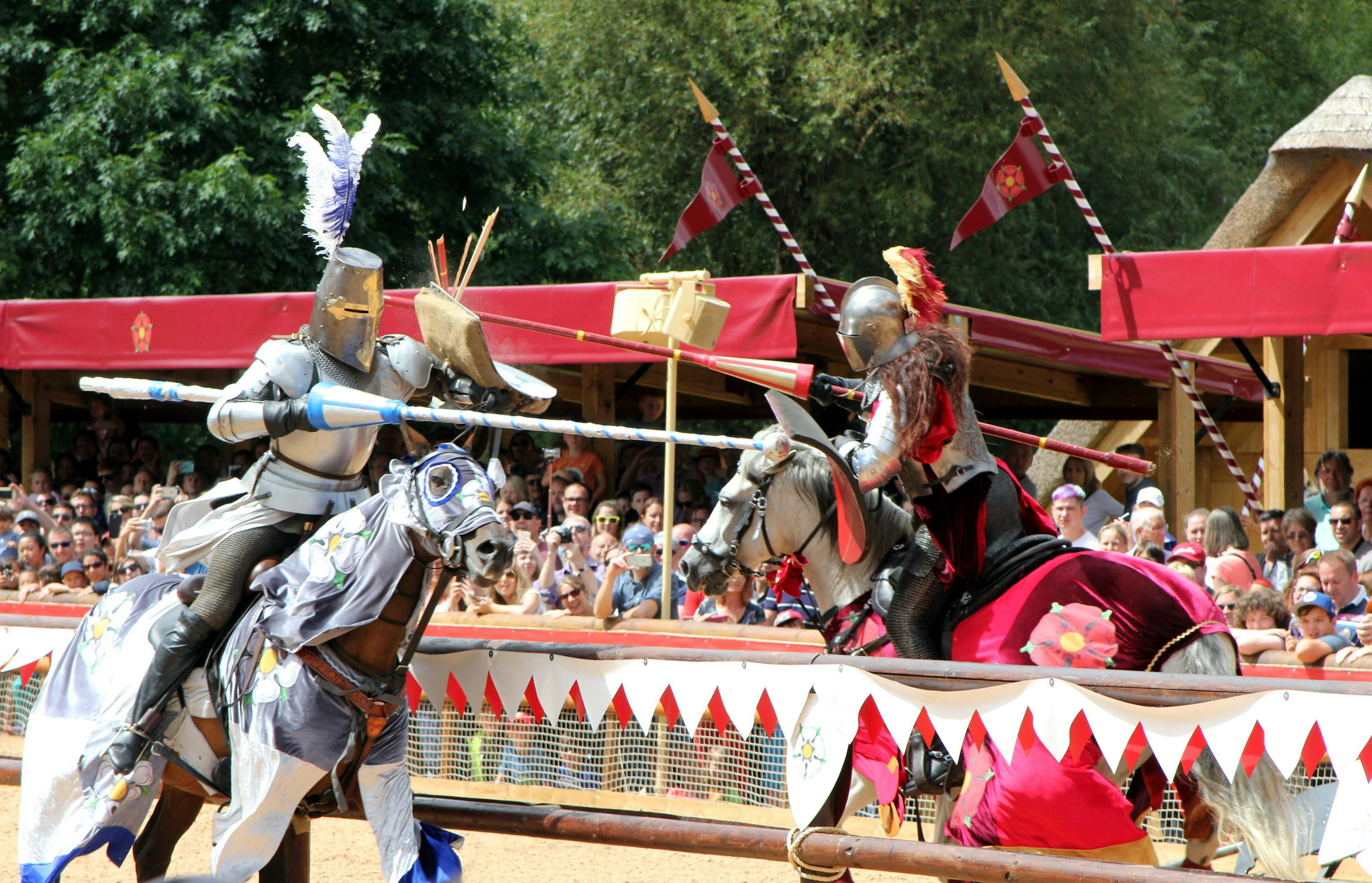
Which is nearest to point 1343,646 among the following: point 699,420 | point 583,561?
point 583,561

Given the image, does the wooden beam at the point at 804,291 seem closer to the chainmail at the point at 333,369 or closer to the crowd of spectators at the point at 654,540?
the crowd of spectators at the point at 654,540

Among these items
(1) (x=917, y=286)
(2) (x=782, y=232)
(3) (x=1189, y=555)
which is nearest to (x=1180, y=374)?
(3) (x=1189, y=555)

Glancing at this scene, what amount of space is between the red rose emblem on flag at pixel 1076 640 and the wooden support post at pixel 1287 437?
4105 millimetres

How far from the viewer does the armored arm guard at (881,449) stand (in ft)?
12.6

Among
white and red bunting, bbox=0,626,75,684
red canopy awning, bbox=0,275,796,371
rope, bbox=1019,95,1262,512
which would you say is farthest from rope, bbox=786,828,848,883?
rope, bbox=1019,95,1262,512

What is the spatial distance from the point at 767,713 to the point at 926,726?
Answer: 47cm

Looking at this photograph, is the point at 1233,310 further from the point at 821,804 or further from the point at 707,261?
the point at 707,261

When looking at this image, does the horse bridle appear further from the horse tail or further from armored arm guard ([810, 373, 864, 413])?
the horse tail

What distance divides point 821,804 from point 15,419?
42.6ft

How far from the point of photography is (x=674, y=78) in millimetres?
16953

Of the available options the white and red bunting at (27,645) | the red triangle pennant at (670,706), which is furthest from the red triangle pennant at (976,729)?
the white and red bunting at (27,645)

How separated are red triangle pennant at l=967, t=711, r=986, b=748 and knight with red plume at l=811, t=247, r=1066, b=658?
0.41 metres

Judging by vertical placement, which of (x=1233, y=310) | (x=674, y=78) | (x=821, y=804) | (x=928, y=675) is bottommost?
(x=821, y=804)

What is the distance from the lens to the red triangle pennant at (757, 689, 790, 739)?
13.0ft
